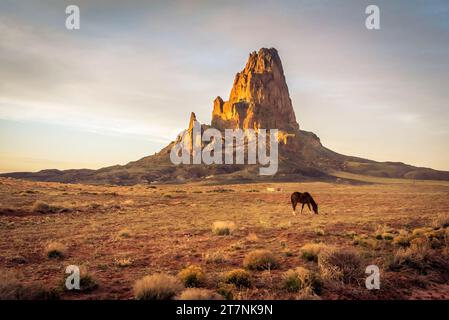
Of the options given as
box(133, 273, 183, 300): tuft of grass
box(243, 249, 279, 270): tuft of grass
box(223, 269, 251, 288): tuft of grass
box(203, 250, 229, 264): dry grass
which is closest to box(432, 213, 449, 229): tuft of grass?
box(243, 249, 279, 270): tuft of grass

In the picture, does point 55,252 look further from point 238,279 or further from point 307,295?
point 307,295

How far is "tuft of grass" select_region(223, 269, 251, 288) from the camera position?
29.0 ft

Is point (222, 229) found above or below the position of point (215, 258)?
below

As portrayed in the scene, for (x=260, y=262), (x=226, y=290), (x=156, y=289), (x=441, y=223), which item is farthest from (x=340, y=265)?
(x=441, y=223)

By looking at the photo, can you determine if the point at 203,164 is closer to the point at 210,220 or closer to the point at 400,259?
the point at 210,220

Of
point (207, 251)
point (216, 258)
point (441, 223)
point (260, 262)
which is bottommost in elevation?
point (207, 251)

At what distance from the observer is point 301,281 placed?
8508 mm

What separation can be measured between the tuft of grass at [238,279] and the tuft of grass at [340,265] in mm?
2268

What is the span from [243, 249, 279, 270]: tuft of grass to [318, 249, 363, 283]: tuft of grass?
5.54 ft

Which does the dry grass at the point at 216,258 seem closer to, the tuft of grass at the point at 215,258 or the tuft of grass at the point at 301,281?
the tuft of grass at the point at 215,258

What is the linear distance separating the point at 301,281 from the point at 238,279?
176 centimetres

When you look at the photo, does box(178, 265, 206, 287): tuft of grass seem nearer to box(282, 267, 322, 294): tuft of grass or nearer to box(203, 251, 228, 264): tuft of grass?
box(282, 267, 322, 294): tuft of grass
